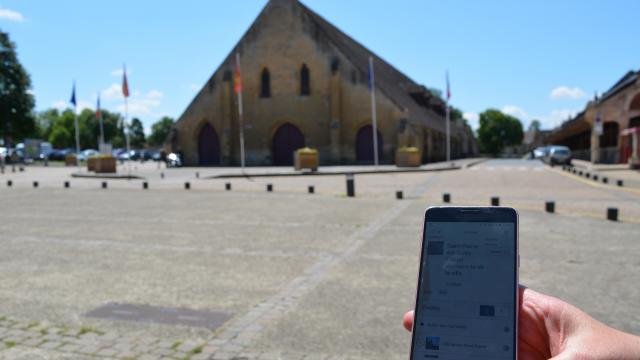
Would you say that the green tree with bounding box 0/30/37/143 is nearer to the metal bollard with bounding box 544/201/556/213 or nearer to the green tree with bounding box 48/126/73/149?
the green tree with bounding box 48/126/73/149

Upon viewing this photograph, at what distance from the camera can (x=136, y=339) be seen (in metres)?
4.73

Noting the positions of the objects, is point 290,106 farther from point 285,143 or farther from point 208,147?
point 208,147

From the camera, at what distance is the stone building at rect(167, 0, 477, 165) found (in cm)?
4344

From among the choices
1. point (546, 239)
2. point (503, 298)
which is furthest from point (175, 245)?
point (503, 298)

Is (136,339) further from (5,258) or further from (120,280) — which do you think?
(5,258)

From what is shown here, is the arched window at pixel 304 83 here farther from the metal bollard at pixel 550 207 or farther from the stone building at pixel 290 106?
the metal bollard at pixel 550 207

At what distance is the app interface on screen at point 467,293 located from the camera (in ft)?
5.80

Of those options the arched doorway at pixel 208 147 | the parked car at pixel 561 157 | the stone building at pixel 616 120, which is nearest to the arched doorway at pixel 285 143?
the arched doorway at pixel 208 147

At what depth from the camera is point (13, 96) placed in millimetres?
61719

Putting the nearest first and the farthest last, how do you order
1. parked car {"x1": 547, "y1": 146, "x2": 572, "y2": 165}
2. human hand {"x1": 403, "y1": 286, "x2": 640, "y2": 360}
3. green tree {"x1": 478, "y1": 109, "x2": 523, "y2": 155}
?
human hand {"x1": 403, "y1": 286, "x2": 640, "y2": 360}, parked car {"x1": 547, "y1": 146, "x2": 572, "y2": 165}, green tree {"x1": 478, "y1": 109, "x2": 523, "y2": 155}

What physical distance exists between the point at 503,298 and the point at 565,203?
1394 centimetres

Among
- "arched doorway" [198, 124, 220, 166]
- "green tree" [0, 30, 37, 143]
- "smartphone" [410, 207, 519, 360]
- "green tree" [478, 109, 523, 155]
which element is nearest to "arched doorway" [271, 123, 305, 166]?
"arched doorway" [198, 124, 220, 166]

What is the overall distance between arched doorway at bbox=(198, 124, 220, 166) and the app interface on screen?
4684 centimetres

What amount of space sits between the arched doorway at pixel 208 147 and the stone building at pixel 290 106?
0.30 ft
